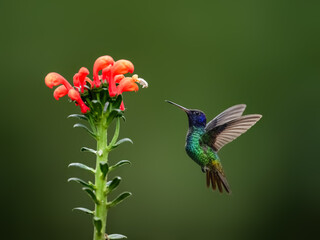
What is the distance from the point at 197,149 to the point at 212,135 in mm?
126

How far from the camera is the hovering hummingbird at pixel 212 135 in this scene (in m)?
2.43

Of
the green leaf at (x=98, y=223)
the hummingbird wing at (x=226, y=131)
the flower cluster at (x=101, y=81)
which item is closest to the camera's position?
the green leaf at (x=98, y=223)

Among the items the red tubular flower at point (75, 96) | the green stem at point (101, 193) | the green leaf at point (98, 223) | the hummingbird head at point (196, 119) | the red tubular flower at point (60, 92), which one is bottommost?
the green leaf at point (98, 223)

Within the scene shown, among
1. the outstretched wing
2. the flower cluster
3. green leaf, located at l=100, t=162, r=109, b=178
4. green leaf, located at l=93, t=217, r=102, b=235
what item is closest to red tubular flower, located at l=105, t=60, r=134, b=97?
the flower cluster

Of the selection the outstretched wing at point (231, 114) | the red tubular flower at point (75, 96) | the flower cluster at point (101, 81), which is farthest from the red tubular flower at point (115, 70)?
the outstretched wing at point (231, 114)

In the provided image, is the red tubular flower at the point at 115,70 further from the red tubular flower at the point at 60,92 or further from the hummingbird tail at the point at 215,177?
the hummingbird tail at the point at 215,177

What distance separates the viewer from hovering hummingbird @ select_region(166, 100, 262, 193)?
2.43 meters

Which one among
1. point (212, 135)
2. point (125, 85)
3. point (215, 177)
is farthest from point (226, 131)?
point (125, 85)

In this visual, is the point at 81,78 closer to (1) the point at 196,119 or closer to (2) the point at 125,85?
(2) the point at 125,85

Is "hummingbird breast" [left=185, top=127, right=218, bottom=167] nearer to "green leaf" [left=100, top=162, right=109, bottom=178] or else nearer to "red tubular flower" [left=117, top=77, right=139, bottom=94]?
"red tubular flower" [left=117, top=77, right=139, bottom=94]

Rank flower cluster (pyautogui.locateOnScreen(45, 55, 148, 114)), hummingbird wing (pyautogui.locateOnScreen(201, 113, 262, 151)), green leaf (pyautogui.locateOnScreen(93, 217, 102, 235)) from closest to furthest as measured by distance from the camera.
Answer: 1. green leaf (pyautogui.locateOnScreen(93, 217, 102, 235))
2. flower cluster (pyautogui.locateOnScreen(45, 55, 148, 114))
3. hummingbird wing (pyautogui.locateOnScreen(201, 113, 262, 151))
